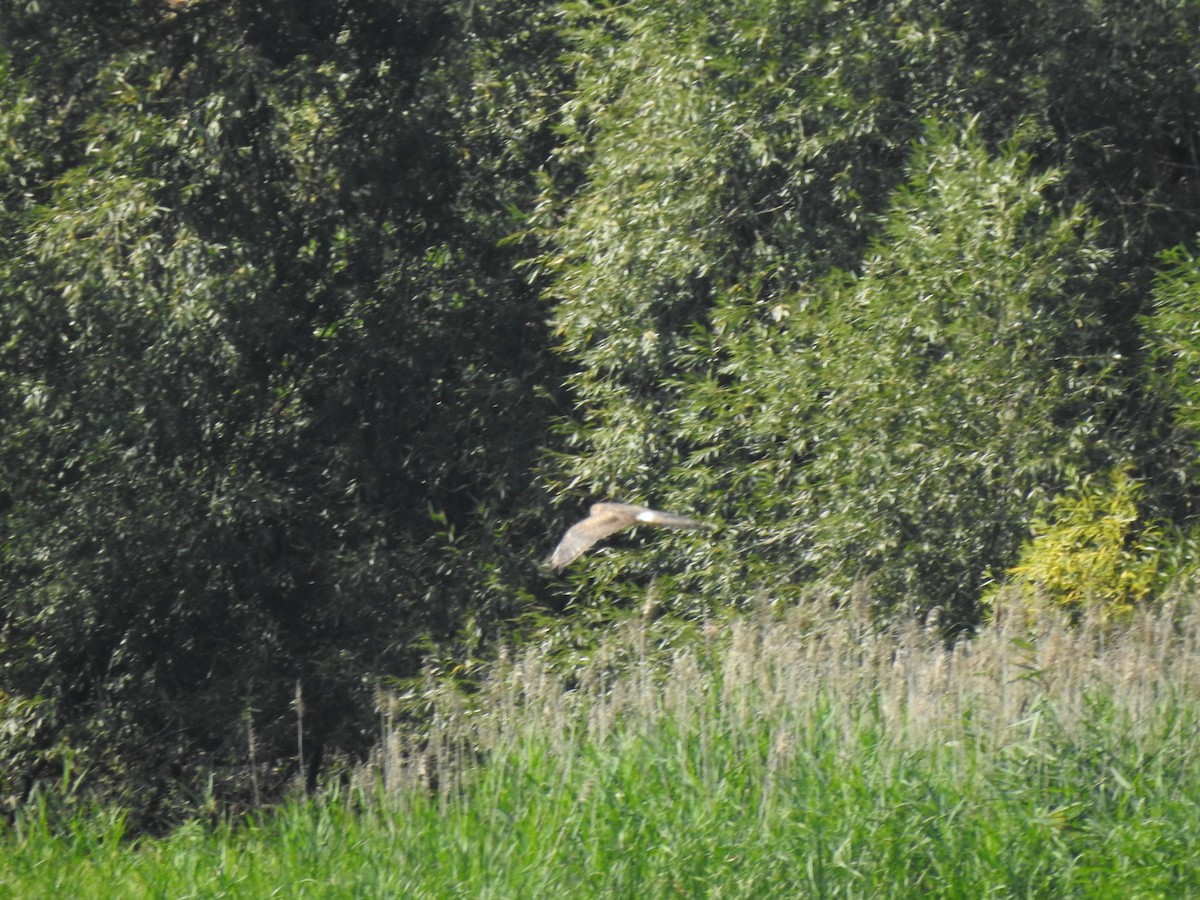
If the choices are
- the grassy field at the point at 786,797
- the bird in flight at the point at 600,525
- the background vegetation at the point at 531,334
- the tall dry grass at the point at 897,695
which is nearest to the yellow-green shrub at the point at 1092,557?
the background vegetation at the point at 531,334

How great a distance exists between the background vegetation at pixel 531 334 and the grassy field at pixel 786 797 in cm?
98

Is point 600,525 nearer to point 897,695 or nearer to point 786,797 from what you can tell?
point 897,695

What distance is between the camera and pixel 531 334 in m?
9.34

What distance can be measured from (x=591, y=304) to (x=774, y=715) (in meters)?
3.28

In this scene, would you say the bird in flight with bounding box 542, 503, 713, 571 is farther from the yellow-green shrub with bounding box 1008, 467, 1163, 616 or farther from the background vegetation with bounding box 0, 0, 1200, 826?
the yellow-green shrub with bounding box 1008, 467, 1163, 616

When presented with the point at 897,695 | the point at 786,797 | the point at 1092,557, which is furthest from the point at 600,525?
the point at 1092,557

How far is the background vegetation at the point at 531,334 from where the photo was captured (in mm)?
6750

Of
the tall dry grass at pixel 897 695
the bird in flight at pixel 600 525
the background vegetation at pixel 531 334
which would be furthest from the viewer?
the background vegetation at pixel 531 334

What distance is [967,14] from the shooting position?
7.48m

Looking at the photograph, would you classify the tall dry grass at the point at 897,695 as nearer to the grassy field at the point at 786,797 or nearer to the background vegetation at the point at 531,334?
the grassy field at the point at 786,797

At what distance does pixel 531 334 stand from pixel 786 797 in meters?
5.09

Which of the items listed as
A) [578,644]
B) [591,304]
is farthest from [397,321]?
[578,644]

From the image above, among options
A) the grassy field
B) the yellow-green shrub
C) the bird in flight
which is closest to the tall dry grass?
the grassy field

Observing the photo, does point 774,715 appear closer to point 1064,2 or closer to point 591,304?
point 591,304
